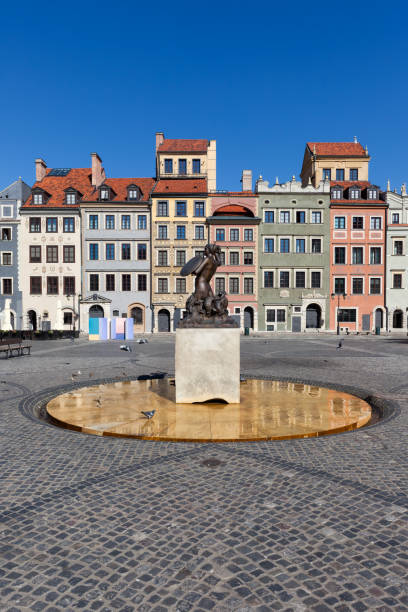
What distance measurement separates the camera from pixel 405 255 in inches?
1641

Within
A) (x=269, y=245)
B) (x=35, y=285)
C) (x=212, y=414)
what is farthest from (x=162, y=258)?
(x=212, y=414)

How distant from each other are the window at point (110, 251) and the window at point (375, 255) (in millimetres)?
26650

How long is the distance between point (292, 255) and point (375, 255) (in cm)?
867

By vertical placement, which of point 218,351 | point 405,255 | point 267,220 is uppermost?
point 267,220

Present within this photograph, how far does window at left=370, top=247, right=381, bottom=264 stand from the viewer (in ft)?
137

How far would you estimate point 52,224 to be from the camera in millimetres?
41094

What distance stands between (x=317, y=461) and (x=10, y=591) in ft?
13.7

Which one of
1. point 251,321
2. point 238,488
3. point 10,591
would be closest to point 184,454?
point 238,488

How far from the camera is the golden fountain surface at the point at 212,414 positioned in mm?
7207

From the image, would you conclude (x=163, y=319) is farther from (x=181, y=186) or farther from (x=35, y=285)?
(x=181, y=186)

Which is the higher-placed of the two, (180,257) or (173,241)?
(173,241)

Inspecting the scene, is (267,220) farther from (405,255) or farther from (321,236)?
(405,255)

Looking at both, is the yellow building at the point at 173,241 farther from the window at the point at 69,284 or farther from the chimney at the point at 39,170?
the chimney at the point at 39,170

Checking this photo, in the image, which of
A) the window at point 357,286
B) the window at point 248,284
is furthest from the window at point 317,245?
the window at point 248,284
